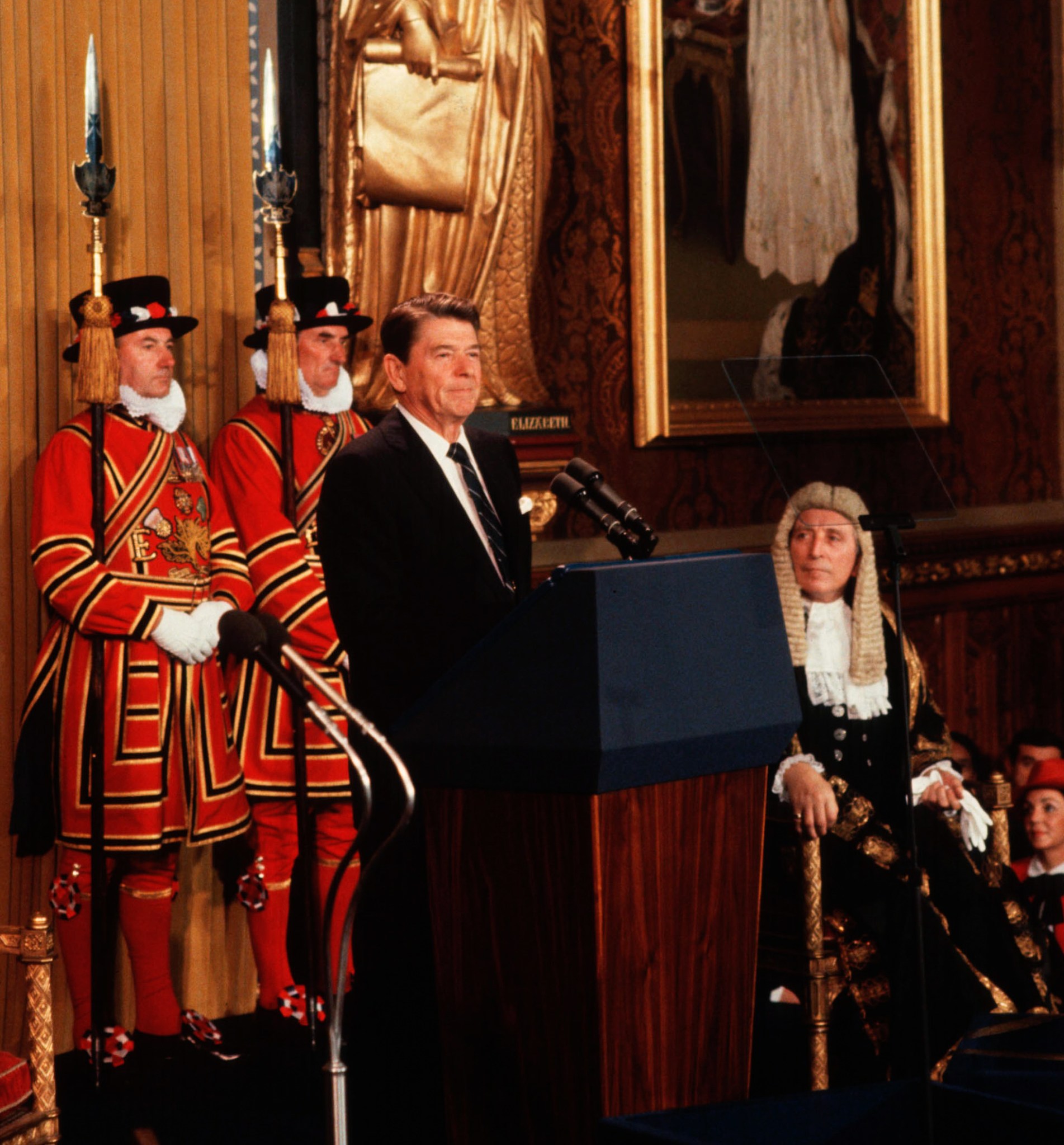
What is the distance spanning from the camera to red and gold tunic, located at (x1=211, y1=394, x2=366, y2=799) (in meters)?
4.03

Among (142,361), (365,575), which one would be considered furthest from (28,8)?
(365,575)

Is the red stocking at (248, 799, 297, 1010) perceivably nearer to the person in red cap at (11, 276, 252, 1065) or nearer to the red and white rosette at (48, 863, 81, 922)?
the person in red cap at (11, 276, 252, 1065)

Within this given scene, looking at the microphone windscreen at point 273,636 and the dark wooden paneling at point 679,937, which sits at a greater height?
the microphone windscreen at point 273,636

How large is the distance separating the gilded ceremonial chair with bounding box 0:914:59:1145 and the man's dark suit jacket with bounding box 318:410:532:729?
0.65 meters

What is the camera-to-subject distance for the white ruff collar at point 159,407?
3812mm

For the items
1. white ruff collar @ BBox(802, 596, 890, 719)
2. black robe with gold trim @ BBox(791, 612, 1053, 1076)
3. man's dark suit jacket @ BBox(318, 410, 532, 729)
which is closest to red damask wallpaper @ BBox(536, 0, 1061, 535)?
white ruff collar @ BBox(802, 596, 890, 719)

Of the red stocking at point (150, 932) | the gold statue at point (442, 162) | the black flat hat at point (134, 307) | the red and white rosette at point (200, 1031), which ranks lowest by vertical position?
the red and white rosette at point (200, 1031)

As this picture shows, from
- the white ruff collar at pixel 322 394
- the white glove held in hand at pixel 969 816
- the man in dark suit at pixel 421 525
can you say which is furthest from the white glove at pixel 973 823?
the white ruff collar at pixel 322 394

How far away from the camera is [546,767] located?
6.91 feet

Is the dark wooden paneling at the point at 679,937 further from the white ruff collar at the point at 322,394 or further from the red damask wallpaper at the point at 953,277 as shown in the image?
the red damask wallpaper at the point at 953,277

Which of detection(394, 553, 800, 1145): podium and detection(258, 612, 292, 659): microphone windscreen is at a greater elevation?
detection(258, 612, 292, 659): microphone windscreen

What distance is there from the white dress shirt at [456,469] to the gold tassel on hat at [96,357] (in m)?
0.86

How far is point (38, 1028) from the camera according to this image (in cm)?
253

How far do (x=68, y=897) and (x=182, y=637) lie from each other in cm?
65
